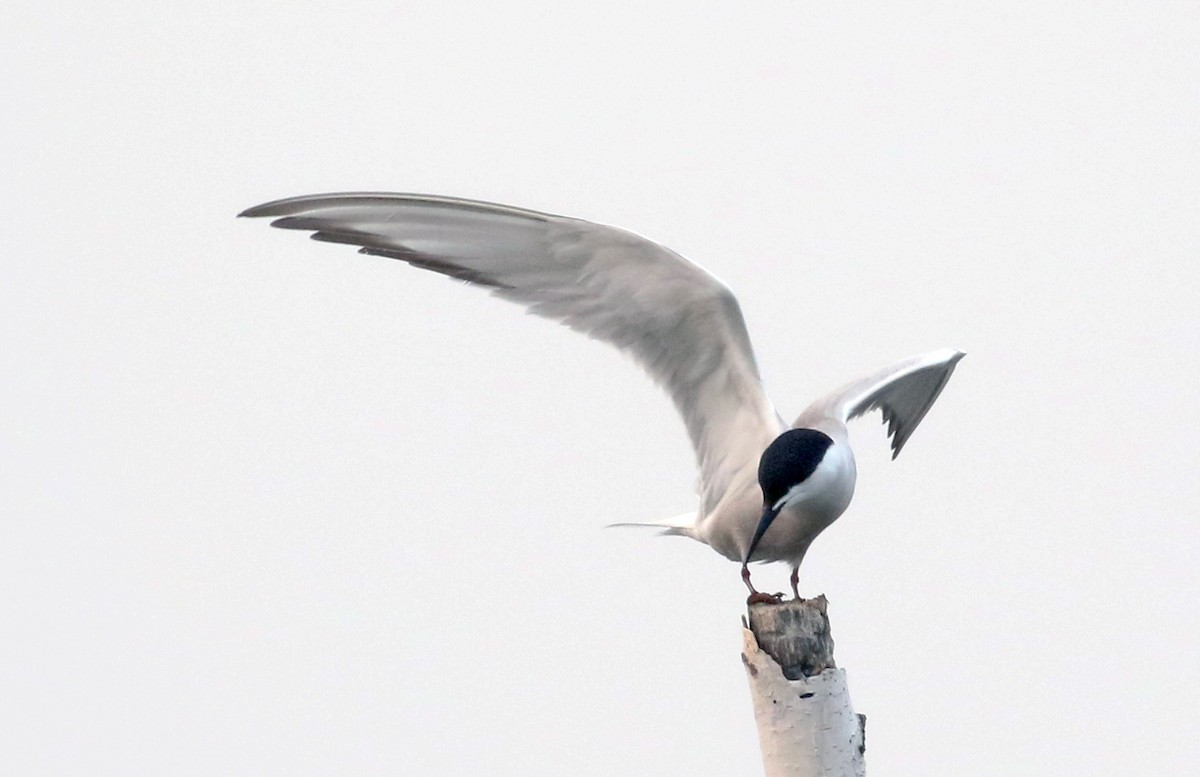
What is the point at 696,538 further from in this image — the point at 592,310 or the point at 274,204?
the point at 274,204

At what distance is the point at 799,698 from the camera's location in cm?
473

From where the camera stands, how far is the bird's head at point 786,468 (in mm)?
5055

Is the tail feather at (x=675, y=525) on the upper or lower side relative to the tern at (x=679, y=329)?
lower

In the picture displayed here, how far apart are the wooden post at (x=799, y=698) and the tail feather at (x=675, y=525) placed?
111 centimetres

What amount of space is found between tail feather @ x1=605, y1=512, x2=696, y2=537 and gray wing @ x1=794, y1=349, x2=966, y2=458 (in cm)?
59

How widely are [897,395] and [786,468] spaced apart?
1.51 meters

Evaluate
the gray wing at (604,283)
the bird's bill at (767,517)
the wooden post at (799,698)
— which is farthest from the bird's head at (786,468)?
the gray wing at (604,283)

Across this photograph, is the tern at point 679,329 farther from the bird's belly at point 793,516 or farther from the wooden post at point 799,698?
the wooden post at point 799,698

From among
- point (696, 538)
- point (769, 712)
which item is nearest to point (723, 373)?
point (696, 538)

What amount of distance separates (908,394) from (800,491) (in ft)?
4.79

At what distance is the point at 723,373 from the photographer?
19.1 ft

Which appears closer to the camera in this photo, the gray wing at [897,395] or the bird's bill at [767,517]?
the bird's bill at [767,517]

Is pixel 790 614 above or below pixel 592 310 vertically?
below

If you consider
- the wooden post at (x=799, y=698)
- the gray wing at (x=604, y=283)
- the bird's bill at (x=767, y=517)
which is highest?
the gray wing at (x=604, y=283)
